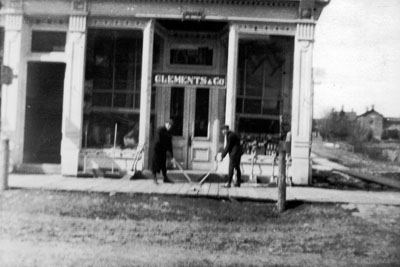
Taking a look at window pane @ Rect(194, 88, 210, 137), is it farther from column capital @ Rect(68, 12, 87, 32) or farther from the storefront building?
column capital @ Rect(68, 12, 87, 32)

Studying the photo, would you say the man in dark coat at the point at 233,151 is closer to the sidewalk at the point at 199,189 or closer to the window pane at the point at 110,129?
the sidewalk at the point at 199,189

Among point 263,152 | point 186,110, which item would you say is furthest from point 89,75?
point 263,152

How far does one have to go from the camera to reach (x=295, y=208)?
7898 mm

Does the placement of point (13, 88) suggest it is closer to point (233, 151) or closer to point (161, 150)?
point (161, 150)

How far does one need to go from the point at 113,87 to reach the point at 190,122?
248 centimetres

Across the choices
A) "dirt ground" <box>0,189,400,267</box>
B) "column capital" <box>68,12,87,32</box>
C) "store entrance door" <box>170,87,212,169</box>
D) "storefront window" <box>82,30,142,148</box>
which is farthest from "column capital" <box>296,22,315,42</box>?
"column capital" <box>68,12,87,32</box>

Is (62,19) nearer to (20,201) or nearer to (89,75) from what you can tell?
(89,75)

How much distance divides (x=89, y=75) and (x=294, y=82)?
19.0 feet

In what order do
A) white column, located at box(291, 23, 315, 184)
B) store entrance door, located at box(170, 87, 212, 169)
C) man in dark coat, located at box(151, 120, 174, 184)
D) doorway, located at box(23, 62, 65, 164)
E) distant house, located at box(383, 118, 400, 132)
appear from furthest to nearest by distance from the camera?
1. store entrance door, located at box(170, 87, 212, 169)
2. doorway, located at box(23, 62, 65, 164)
3. white column, located at box(291, 23, 315, 184)
4. man in dark coat, located at box(151, 120, 174, 184)
5. distant house, located at box(383, 118, 400, 132)

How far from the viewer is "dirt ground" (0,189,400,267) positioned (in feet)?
17.8

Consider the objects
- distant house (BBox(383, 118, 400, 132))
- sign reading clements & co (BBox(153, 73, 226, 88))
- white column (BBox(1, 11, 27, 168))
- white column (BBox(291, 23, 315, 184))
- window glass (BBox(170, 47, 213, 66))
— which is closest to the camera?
distant house (BBox(383, 118, 400, 132))

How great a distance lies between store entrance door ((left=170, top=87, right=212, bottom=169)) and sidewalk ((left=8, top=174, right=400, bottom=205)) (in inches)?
74.3

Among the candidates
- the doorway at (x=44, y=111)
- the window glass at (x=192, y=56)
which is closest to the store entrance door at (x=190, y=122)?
the window glass at (x=192, y=56)

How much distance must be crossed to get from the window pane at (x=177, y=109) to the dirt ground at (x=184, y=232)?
12.7 feet
